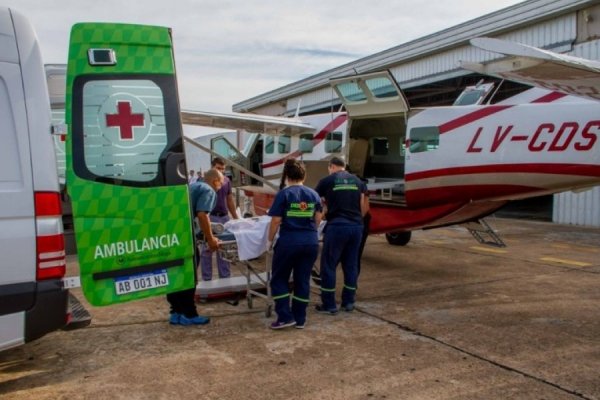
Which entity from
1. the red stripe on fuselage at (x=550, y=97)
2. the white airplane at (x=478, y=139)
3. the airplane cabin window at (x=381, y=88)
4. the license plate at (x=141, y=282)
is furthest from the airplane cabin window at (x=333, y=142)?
the license plate at (x=141, y=282)

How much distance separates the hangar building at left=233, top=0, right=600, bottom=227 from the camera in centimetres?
1312

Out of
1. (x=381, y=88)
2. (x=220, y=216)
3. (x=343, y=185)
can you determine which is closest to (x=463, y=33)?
(x=381, y=88)

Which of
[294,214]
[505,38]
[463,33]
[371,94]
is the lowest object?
[294,214]

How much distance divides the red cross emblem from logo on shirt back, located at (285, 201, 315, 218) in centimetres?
184

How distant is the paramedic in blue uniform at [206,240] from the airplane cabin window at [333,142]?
5547 millimetres

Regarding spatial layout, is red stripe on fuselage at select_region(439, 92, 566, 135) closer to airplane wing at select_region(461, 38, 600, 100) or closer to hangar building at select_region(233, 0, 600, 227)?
airplane wing at select_region(461, 38, 600, 100)

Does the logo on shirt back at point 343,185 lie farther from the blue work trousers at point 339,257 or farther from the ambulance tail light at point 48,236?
the ambulance tail light at point 48,236

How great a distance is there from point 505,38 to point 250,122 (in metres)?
8.56

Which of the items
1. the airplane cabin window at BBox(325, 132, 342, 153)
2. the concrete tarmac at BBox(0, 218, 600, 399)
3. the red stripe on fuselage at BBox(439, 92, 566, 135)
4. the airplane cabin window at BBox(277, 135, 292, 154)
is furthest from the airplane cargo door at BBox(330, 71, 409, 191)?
the concrete tarmac at BBox(0, 218, 600, 399)

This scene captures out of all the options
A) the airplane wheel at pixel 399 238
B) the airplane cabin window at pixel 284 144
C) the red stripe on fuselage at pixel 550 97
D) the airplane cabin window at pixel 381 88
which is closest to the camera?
the red stripe on fuselage at pixel 550 97

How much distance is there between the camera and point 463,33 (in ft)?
50.3

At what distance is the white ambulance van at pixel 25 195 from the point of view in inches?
125

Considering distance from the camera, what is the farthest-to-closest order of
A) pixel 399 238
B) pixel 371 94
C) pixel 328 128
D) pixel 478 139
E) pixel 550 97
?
pixel 399 238 → pixel 328 128 → pixel 371 94 → pixel 478 139 → pixel 550 97

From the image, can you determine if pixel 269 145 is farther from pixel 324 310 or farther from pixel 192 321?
pixel 192 321
